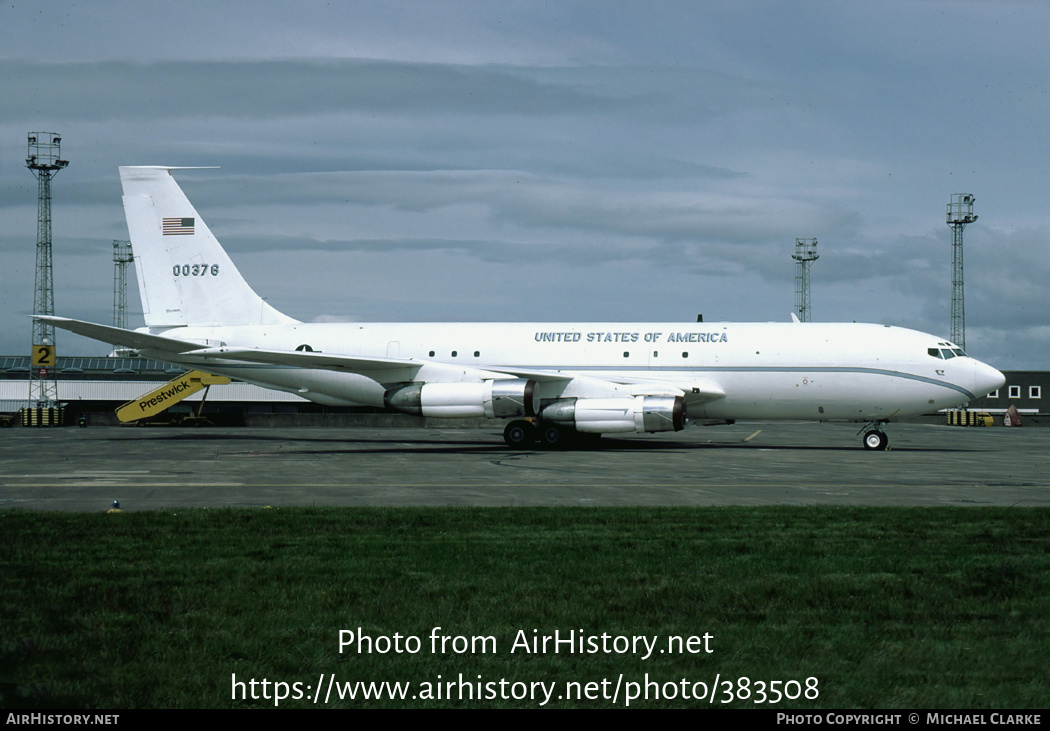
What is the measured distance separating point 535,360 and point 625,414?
4.84 meters

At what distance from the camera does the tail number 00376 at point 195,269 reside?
3400 cm

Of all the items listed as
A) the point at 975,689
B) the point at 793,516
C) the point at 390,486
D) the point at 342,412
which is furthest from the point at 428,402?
the point at 342,412

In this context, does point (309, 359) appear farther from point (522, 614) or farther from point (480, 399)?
point (522, 614)

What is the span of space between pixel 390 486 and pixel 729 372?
50.4ft

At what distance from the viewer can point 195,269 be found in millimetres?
34031

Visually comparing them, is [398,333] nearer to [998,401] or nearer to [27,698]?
[27,698]

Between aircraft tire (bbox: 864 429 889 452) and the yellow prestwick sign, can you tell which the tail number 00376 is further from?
aircraft tire (bbox: 864 429 889 452)

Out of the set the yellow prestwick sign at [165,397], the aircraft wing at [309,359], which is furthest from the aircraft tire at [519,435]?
the yellow prestwick sign at [165,397]

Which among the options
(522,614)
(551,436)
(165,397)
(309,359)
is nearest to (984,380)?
(551,436)

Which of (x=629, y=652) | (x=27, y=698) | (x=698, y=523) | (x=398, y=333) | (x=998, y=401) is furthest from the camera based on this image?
(x=998, y=401)

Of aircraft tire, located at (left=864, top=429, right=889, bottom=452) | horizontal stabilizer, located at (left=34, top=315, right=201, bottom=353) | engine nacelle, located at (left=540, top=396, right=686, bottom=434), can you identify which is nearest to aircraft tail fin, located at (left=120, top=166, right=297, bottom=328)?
horizontal stabilizer, located at (left=34, top=315, right=201, bottom=353)

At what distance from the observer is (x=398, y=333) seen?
107ft

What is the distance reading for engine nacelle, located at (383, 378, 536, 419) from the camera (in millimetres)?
28156

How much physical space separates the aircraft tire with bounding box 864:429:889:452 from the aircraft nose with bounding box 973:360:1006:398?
118 inches
